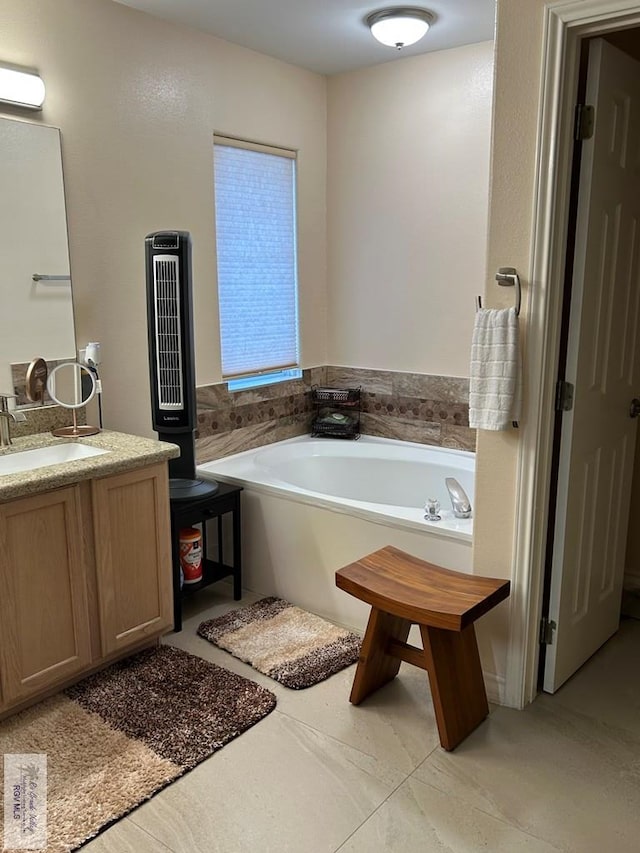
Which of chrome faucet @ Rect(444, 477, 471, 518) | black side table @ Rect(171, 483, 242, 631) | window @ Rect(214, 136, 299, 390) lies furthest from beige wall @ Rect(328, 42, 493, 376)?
black side table @ Rect(171, 483, 242, 631)

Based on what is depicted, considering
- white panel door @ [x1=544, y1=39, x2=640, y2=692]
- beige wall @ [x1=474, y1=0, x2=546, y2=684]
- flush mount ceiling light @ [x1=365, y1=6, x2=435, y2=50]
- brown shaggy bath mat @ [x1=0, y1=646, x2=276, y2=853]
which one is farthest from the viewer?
flush mount ceiling light @ [x1=365, y1=6, x2=435, y2=50]

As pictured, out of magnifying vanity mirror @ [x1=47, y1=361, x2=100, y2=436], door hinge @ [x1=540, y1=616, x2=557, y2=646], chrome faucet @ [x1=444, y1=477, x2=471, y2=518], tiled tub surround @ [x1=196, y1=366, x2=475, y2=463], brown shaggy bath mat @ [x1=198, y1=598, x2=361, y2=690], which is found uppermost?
magnifying vanity mirror @ [x1=47, y1=361, x2=100, y2=436]

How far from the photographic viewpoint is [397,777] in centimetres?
206

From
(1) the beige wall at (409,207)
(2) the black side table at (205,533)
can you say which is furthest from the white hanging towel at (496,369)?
(1) the beige wall at (409,207)

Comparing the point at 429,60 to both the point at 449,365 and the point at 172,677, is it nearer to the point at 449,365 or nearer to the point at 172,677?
the point at 449,365

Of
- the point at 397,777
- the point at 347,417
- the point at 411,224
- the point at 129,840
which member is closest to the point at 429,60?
the point at 411,224

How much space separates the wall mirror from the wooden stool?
1488 mm

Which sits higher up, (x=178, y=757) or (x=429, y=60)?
(x=429, y=60)

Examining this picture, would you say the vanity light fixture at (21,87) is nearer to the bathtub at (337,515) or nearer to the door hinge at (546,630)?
the bathtub at (337,515)

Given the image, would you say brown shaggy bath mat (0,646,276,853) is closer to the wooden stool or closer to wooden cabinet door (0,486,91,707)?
wooden cabinet door (0,486,91,707)

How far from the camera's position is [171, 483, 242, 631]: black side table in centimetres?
290

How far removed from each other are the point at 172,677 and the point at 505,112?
216 cm

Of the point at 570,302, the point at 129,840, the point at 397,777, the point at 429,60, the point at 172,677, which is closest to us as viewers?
the point at 129,840

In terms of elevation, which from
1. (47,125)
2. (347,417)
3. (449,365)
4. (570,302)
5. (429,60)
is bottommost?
(347,417)
